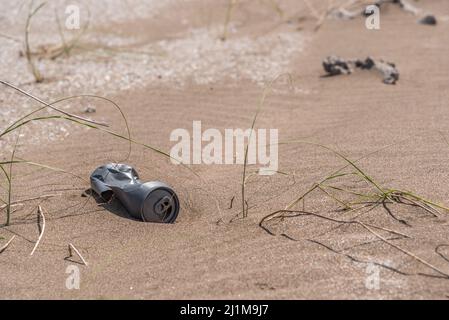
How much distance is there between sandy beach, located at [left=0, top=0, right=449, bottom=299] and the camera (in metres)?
2.69

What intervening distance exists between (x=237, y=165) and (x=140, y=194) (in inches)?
36.9

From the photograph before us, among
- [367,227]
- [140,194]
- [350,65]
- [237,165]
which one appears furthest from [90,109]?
[367,227]

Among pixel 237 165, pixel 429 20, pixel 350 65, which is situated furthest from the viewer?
pixel 429 20

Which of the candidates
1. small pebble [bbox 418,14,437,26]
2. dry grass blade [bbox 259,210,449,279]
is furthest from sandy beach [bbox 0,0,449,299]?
small pebble [bbox 418,14,437,26]

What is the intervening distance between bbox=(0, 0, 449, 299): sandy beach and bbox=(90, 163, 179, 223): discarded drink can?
6 centimetres

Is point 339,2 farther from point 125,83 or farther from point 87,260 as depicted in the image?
point 87,260

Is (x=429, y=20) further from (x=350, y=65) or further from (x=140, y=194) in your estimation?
(x=140, y=194)

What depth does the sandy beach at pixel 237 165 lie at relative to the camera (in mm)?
2686

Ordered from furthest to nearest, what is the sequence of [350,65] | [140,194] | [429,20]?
[429,20]
[350,65]
[140,194]

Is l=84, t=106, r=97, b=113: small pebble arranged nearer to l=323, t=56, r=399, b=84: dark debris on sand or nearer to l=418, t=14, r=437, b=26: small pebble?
l=323, t=56, r=399, b=84: dark debris on sand

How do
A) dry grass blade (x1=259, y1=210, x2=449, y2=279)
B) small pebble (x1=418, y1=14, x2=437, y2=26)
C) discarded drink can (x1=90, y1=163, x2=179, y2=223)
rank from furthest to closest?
small pebble (x1=418, y1=14, x2=437, y2=26) < discarded drink can (x1=90, y1=163, x2=179, y2=223) < dry grass blade (x1=259, y1=210, x2=449, y2=279)

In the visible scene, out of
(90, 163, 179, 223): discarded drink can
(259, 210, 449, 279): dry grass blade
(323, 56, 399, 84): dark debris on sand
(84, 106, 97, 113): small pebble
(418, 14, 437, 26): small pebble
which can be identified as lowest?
(259, 210, 449, 279): dry grass blade

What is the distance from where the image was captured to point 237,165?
12.6 feet

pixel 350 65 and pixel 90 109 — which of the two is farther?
pixel 350 65
